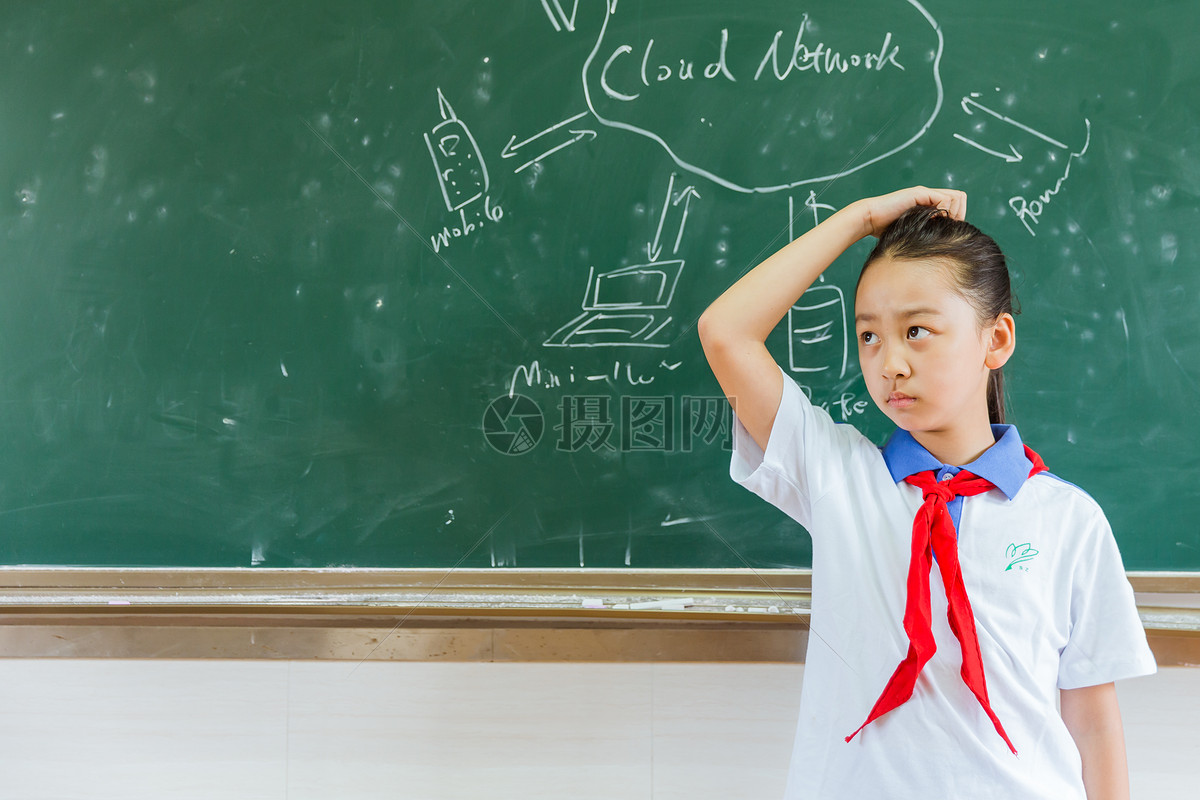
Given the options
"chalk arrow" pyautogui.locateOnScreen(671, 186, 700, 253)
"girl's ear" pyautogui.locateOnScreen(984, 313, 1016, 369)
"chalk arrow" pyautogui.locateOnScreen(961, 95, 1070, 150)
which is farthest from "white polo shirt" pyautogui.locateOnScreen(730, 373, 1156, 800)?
"chalk arrow" pyautogui.locateOnScreen(961, 95, 1070, 150)

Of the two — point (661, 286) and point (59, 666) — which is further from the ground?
point (661, 286)

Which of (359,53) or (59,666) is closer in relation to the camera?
(359,53)

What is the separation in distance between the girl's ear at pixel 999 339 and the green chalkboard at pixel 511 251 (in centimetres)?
29

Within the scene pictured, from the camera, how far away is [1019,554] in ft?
3.01

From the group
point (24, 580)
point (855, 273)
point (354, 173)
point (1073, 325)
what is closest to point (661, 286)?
point (855, 273)

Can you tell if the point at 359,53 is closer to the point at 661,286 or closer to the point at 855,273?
the point at 661,286

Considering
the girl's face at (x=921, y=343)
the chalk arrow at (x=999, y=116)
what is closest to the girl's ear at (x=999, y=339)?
the girl's face at (x=921, y=343)

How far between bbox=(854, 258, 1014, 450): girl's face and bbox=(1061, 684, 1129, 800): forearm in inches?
16.9

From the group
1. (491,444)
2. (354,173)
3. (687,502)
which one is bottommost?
(687,502)

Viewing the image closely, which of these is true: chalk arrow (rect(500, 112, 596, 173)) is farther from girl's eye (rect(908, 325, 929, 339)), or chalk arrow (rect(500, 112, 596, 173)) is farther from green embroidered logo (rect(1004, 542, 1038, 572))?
green embroidered logo (rect(1004, 542, 1038, 572))

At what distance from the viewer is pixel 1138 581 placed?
1.21 metres

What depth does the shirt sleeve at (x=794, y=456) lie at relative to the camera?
3.17 ft

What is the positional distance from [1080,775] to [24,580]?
1741mm

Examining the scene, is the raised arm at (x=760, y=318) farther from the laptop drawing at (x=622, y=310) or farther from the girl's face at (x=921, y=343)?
the laptop drawing at (x=622, y=310)
